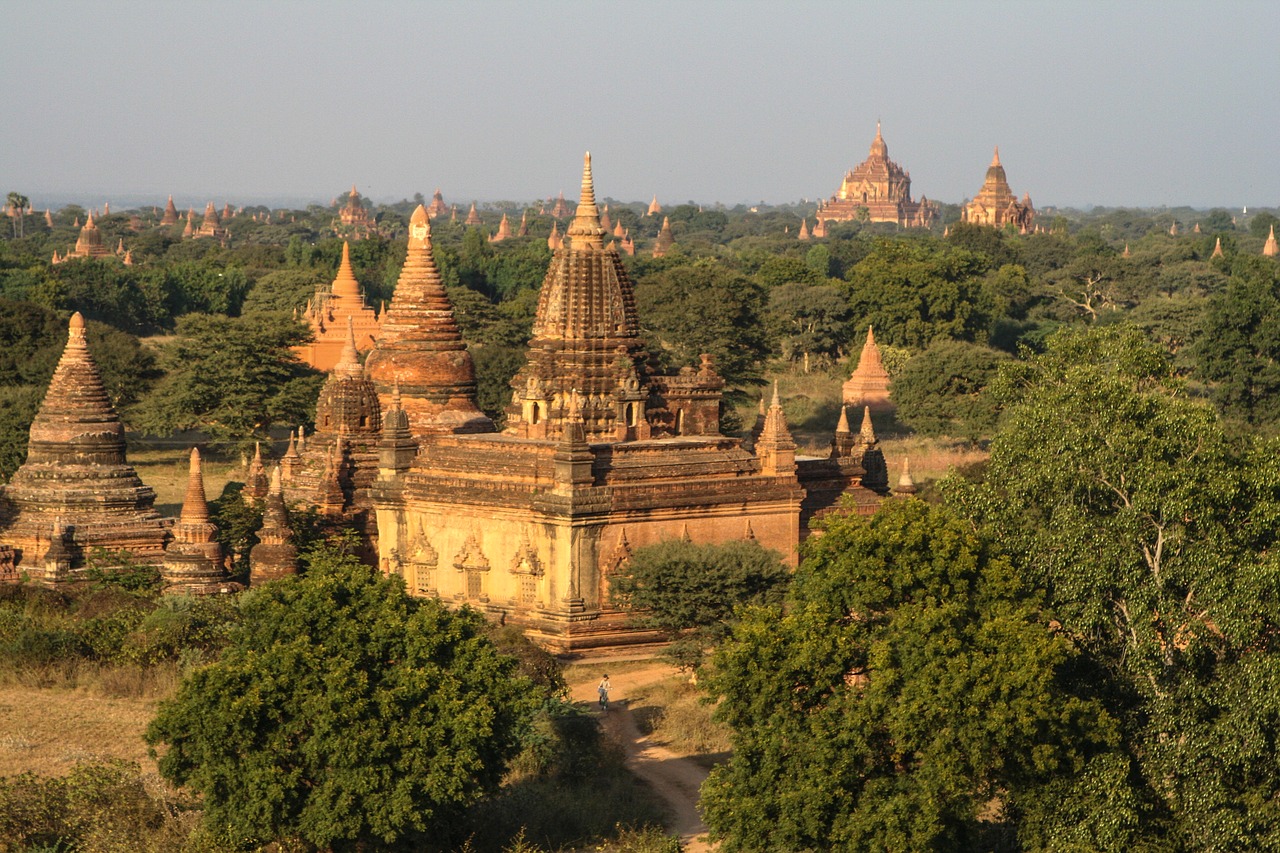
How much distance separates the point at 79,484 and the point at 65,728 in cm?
894

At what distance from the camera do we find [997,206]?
7170 inches

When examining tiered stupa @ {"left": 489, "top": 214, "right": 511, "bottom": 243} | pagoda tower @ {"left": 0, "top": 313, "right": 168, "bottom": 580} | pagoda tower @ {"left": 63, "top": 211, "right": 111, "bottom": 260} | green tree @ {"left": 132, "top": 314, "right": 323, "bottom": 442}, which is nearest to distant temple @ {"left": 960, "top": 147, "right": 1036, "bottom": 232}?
tiered stupa @ {"left": 489, "top": 214, "right": 511, "bottom": 243}

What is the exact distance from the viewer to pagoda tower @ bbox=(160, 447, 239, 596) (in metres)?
36.2

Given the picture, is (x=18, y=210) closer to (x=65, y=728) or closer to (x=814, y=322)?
(x=814, y=322)

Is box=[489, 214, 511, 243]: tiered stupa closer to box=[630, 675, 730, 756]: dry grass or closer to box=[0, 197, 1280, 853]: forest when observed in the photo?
box=[630, 675, 730, 756]: dry grass

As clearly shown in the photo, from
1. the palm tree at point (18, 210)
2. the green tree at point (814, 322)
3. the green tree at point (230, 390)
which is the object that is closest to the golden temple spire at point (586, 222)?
the green tree at point (230, 390)

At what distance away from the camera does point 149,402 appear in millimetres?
63375

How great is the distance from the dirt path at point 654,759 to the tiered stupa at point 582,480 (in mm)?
1244

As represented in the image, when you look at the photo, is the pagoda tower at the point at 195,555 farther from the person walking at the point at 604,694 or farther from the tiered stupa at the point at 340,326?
the tiered stupa at the point at 340,326

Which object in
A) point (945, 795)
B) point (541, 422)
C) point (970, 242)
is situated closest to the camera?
point (945, 795)

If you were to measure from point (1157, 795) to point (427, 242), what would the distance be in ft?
78.3

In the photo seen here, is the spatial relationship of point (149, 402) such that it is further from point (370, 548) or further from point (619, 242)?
point (619, 242)

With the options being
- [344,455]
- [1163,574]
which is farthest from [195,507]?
[1163,574]

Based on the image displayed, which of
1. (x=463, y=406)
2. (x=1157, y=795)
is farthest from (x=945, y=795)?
(x=463, y=406)
